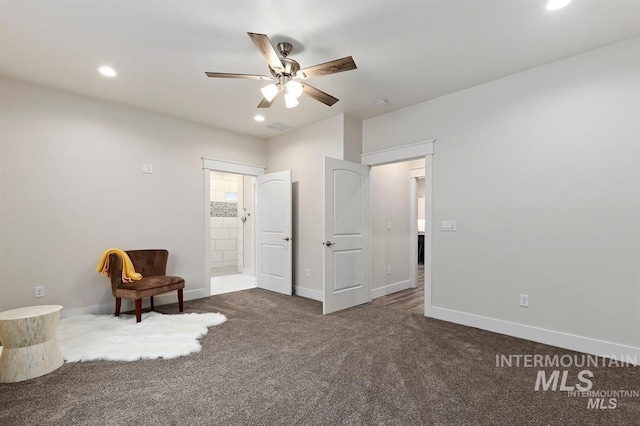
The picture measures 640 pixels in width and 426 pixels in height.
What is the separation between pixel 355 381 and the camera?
7.24 ft

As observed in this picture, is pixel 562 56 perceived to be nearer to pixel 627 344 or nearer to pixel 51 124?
pixel 627 344

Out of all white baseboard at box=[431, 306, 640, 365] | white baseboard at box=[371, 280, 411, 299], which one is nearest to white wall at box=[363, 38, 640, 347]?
white baseboard at box=[431, 306, 640, 365]

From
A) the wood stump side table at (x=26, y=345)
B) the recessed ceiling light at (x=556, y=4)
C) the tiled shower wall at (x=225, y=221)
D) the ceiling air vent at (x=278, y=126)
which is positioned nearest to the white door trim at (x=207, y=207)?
the ceiling air vent at (x=278, y=126)

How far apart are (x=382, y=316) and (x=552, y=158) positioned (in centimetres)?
246

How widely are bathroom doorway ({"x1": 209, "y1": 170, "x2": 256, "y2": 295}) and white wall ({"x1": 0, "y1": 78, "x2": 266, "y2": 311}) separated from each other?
2.07 m

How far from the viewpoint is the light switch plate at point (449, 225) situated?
356 cm

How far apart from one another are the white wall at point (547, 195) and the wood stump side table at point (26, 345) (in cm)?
379

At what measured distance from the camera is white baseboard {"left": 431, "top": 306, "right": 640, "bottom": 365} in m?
2.53

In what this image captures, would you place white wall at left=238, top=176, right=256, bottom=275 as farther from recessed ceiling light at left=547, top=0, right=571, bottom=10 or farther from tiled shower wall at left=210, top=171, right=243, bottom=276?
Answer: recessed ceiling light at left=547, top=0, right=571, bottom=10

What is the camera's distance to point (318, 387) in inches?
83.6

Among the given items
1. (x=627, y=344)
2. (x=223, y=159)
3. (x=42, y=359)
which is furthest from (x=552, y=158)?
(x=42, y=359)

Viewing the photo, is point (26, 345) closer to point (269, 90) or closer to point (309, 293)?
point (269, 90)

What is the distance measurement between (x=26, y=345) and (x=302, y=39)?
3209 millimetres

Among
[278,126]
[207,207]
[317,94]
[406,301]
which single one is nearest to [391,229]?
[406,301]
